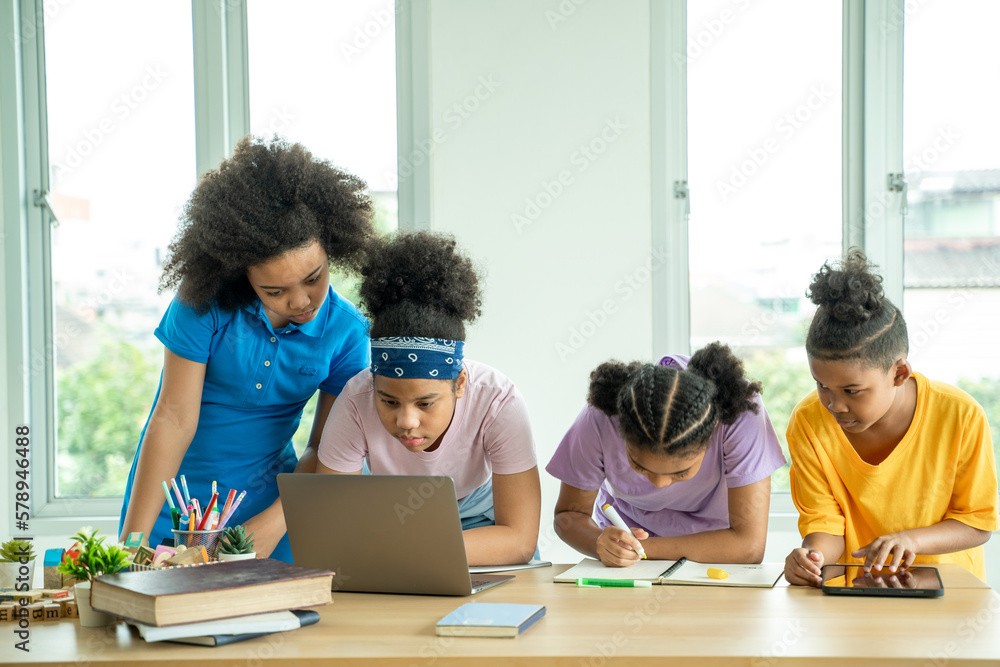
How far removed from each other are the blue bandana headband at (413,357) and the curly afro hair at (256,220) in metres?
0.28

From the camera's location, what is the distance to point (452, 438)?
169cm

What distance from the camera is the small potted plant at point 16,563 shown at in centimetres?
133

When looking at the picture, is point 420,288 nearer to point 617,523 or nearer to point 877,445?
point 617,523

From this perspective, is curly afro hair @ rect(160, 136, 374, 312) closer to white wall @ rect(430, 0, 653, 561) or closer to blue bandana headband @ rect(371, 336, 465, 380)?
blue bandana headband @ rect(371, 336, 465, 380)

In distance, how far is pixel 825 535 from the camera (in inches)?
64.3

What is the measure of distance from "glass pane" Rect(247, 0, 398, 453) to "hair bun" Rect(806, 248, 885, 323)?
1800mm

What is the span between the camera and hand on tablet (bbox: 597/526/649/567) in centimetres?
150

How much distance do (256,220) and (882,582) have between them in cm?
132

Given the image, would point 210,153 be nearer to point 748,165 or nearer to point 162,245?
point 162,245

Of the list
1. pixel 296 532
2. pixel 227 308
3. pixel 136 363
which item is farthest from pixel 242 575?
pixel 136 363

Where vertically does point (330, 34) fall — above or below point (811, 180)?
above

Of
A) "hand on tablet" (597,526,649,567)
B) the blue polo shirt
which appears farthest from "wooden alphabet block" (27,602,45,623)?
"hand on tablet" (597,526,649,567)

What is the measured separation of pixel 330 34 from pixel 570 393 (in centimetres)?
161

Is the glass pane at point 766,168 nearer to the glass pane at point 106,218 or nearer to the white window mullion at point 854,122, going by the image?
the white window mullion at point 854,122
